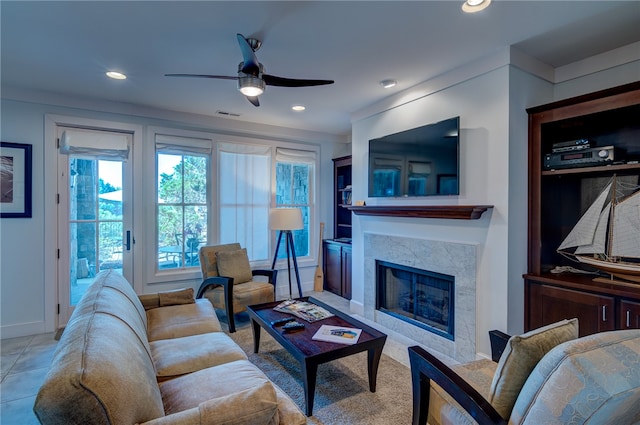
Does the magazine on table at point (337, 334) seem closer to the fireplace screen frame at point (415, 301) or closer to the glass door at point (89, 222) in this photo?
the fireplace screen frame at point (415, 301)

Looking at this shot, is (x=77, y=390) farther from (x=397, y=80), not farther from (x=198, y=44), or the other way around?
(x=397, y=80)

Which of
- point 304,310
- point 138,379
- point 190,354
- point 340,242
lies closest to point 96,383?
point 138,379

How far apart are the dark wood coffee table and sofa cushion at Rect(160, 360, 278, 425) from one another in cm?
42

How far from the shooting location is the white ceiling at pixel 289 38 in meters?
1.90

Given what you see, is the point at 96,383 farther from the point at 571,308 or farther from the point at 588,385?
the point at 571,308

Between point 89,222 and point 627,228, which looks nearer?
point 627,228

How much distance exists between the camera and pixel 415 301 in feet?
10.9

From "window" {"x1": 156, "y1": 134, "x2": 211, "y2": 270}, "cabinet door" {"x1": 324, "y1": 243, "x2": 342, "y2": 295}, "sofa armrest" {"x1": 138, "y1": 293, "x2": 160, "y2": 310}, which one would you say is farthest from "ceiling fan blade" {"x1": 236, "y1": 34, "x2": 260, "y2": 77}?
"cabinet door" {"x1": 324, "y1": 243, "x2": 342, "y2": 295}

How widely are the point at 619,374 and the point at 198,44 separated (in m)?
2.83

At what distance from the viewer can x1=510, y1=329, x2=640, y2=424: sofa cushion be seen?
3.18ft

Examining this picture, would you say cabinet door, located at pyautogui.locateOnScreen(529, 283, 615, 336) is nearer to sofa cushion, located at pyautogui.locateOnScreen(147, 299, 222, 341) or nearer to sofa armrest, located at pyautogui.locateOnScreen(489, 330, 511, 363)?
sofa armrest, located at pyautogui.locateOnScreen(489, 330, 511, 363)

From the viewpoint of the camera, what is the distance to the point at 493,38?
225 centimetres

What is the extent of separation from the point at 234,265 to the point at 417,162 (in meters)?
2.44

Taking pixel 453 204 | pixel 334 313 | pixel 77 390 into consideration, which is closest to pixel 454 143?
pixel 453 204
